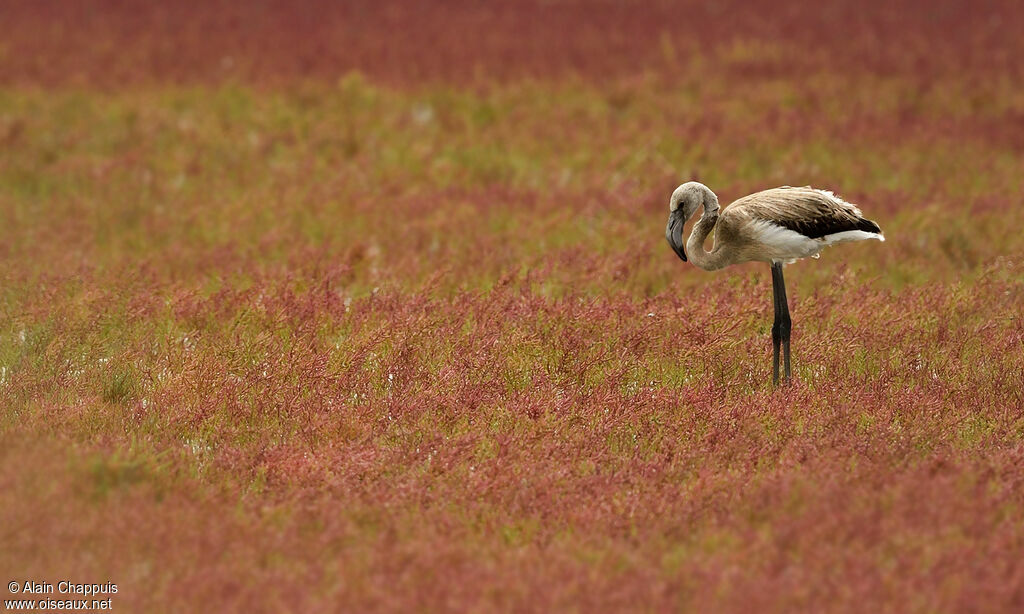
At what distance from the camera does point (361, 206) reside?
11.4 m

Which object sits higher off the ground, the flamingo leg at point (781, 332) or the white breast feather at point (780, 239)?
the white breast feather at point (780, 239)

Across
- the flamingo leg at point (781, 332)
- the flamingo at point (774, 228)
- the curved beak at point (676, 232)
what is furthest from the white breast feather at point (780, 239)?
the curved beak at point (676, 232)

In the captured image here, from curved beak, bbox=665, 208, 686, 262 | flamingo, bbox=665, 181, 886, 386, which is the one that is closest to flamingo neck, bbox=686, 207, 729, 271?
flamingo, bbox=665, 181, 886, 386

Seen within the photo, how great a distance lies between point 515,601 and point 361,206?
7.32 m

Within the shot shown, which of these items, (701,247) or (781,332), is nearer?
(781,332)

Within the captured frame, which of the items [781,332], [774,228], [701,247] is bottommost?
[781,332]

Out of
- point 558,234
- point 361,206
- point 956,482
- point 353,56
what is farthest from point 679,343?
point 353,56

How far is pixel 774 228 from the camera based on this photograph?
22.9 ft

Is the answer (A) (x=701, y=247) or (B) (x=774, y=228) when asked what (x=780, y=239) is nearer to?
(B) (x=774, y=228)

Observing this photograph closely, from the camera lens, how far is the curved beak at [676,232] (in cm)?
693

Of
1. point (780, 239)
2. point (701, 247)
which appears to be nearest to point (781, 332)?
point (780, 239)

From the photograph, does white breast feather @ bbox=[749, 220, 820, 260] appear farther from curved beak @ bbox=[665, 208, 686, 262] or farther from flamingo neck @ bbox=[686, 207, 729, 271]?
curved beak @ bbox=[665, 208, 686, 262]

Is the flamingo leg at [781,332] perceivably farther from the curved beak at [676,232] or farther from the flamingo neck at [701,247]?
the curved beak at [676,232]

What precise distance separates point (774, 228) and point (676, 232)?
1.89 feet
